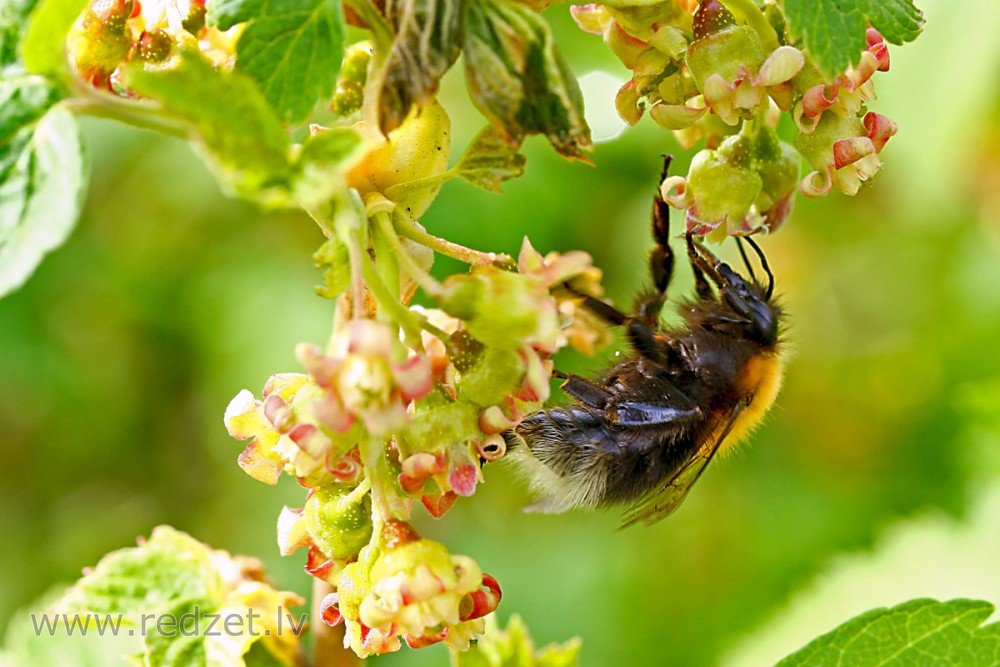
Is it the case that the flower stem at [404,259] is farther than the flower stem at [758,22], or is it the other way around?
the flower stem at [758,22]

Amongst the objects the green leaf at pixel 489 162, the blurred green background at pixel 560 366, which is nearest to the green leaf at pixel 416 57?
the green leaf at pixel 489 162

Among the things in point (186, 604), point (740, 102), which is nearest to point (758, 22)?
point (740, 102)

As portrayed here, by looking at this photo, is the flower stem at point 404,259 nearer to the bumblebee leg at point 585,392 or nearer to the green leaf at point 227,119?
the green leaf at point 227,119

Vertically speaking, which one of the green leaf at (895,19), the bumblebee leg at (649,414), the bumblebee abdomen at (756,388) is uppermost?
the green leaf at (895,19)

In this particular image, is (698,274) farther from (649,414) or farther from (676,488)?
(676,488)

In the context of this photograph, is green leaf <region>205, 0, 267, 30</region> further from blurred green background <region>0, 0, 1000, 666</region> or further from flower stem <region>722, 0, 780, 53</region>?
blurred green background <region>0, 0, 1000, 666</region>
